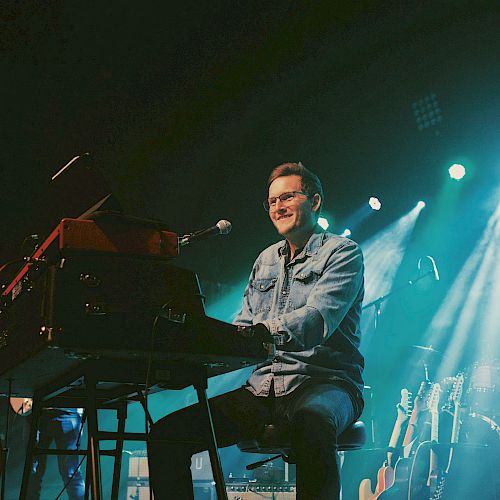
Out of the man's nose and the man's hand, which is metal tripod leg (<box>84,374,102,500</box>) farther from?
the man's nose

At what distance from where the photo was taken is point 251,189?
7.77m

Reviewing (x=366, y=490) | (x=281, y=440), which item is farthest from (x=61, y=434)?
(x=281, y=440)

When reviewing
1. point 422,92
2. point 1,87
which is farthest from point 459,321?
point 1,87

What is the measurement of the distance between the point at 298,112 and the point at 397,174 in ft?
5.59

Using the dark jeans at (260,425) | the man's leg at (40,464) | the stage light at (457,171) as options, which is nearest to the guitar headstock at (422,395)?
the stage light at (457,171)

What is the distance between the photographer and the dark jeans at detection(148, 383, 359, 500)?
2.09 m

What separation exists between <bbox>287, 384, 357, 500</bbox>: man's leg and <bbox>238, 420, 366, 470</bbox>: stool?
89mm

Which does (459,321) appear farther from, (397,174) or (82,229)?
(82,229)

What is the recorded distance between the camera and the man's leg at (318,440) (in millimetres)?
2061

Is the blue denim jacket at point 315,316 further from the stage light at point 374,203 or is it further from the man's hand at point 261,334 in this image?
the stage light at point 374,203

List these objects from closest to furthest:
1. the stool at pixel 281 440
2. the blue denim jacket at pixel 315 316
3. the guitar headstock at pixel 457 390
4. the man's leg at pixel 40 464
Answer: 1. the blue denim jacket at pixel 315 316
2. the stool at pixel 281 440
3. the man's leg at pixel 40 464
4. the guitar headstock at pixel 457 390

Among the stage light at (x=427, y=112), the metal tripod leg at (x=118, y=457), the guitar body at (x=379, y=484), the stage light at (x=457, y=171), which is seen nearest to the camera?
the metal tripod leg at (x=118, y=457)

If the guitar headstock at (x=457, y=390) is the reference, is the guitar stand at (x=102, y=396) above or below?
below

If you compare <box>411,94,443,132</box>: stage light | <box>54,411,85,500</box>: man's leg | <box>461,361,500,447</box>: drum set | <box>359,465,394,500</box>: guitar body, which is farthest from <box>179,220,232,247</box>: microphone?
<box>411,94,443,132</box>: stage light
